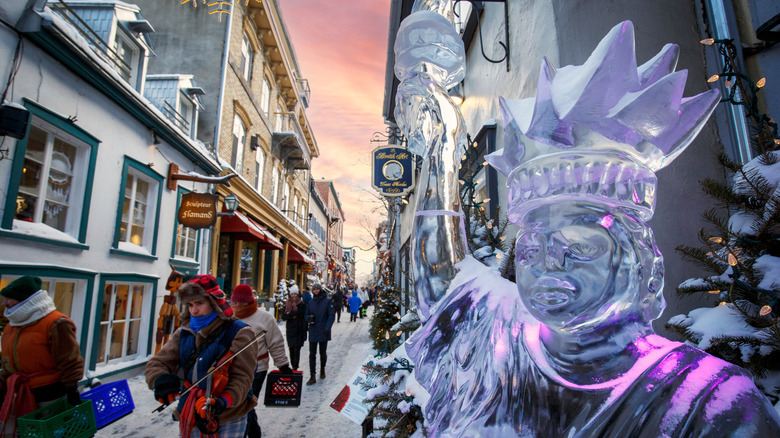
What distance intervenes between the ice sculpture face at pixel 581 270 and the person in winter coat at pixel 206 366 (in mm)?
2480

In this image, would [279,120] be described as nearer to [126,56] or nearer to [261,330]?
[126,56]

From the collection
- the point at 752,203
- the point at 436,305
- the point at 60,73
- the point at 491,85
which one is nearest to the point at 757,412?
the point at 436,305

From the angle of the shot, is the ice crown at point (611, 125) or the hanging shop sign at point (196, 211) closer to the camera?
the ice crown at point (611, 125)

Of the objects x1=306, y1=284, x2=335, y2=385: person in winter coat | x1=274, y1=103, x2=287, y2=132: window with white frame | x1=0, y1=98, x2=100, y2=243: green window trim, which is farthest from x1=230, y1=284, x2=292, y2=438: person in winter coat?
x1=274, y1=103, x2=287, y2=132: window with white frame

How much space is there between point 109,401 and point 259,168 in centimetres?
1426

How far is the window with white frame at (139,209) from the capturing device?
7605 mm

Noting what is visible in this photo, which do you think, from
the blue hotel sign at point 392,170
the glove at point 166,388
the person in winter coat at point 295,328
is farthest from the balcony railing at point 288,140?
the glove at point 166,388

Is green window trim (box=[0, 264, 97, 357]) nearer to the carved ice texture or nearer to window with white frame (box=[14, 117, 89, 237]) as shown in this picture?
window with white frame (box=[14, 117, 89, 237])

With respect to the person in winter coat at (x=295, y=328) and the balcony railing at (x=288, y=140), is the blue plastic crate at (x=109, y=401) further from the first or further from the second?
the balcony railing at (x=288, y=140)

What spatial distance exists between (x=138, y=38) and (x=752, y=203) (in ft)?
33.2

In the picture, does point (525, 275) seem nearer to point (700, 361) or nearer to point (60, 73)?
point (700, 361)

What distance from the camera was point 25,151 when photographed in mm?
5223

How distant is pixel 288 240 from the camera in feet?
73.8

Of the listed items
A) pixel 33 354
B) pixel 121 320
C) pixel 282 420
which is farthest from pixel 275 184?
pixel 33 354
